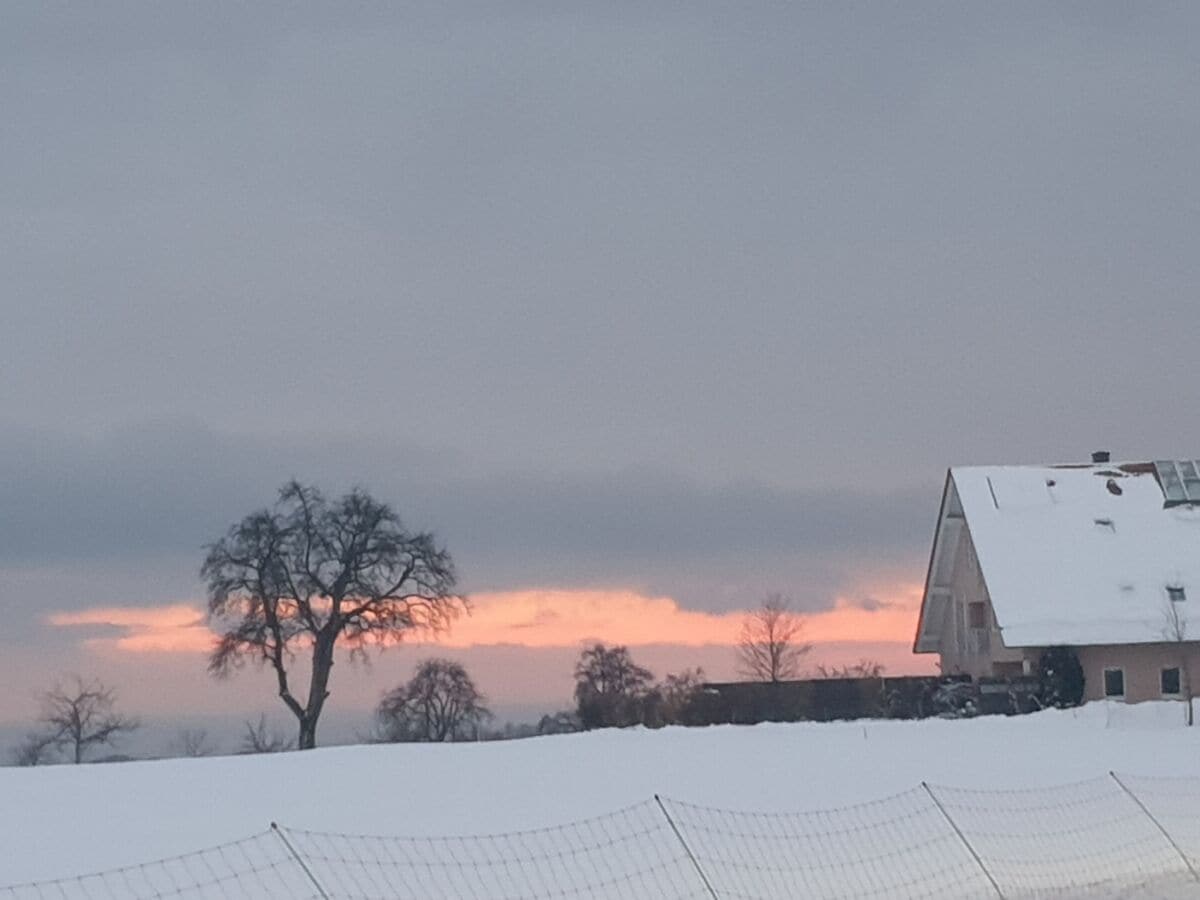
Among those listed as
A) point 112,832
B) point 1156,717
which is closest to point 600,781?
point 112,832

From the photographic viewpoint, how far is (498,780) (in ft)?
71.0

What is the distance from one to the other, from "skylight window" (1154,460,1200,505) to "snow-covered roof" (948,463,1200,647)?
0.71 ft

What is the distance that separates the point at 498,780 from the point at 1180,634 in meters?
27.8

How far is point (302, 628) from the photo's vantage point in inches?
2448

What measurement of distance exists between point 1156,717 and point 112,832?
26.4 m

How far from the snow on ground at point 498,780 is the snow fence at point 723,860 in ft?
2.56

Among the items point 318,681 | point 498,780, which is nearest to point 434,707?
point 318,681

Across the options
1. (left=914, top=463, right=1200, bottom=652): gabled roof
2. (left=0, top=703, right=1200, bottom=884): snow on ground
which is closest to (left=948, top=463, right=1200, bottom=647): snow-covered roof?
(left=914, top=463, right=1200, bottom=652): gabled roof

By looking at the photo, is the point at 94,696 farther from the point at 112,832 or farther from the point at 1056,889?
the point at 1056,889

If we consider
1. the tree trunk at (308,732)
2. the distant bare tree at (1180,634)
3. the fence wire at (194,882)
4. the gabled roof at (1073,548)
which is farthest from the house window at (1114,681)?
the fence wire at (194,882)

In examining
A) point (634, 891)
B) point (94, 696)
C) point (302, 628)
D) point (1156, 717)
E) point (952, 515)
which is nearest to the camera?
point (634, 891)

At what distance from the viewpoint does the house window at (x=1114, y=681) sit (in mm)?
46531

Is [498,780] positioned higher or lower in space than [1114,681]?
lower

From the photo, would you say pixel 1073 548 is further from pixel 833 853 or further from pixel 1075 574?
pixel 833 853
